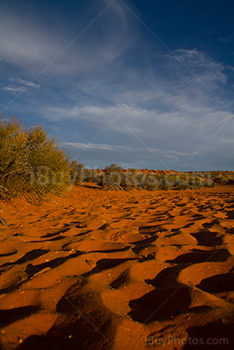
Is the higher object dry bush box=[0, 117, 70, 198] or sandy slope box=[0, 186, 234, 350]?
dry bush box=[0, 117, 70, 198]

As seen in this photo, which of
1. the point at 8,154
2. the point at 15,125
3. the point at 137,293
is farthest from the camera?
the point at 15,125

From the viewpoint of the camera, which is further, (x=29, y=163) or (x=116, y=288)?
(x=29, y=163)

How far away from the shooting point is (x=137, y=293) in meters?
1.95

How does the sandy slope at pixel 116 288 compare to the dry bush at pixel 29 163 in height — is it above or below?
below

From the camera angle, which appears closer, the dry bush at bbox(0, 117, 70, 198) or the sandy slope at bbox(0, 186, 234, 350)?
the sandy slope at bbox(0, 186, 234, 350)

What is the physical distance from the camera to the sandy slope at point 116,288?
1392 mm

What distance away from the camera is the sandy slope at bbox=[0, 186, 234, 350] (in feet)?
4.57

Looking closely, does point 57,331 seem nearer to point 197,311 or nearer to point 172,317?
point 172,317

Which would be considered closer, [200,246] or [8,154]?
[200,246]

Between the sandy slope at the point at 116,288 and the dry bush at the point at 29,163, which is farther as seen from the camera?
the dry bush at the point at 29,163

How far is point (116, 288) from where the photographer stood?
2.01m

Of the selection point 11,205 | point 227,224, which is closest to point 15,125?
Answer: point 11,205

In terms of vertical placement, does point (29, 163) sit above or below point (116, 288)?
above

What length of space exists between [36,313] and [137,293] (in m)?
0.89
